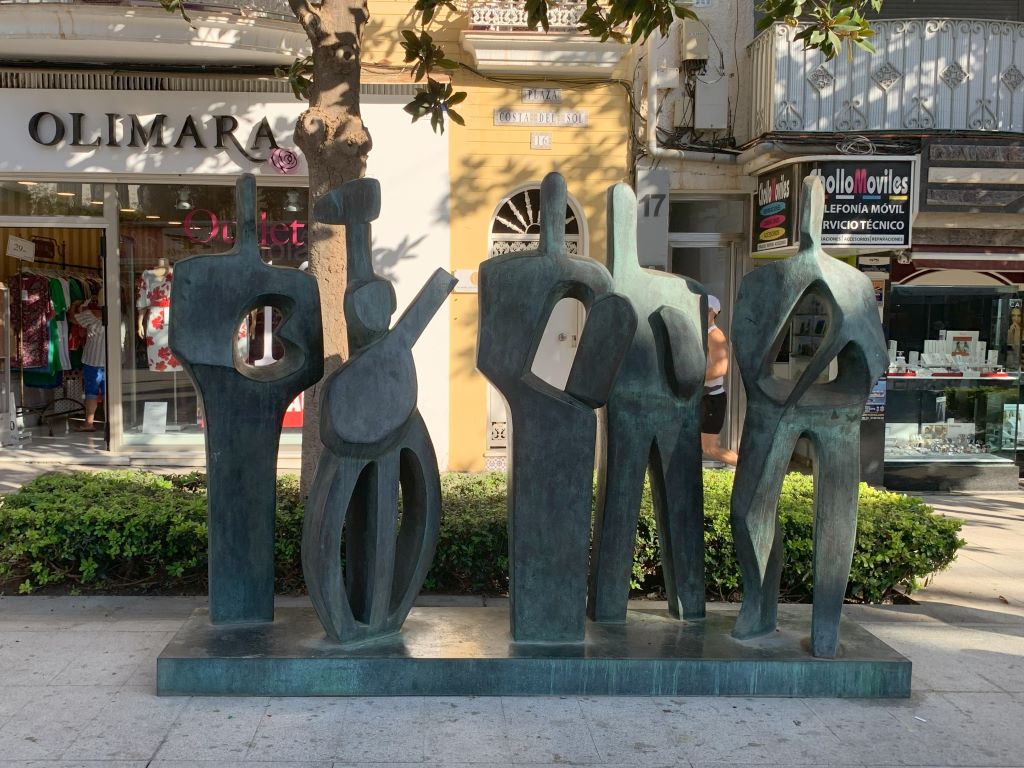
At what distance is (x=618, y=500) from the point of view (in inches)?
191

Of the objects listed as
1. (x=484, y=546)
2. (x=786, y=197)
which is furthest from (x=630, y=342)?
(x=786, y=197)

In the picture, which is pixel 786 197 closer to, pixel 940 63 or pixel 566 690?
pixel 940 63

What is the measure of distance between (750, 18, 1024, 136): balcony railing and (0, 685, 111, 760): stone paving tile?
28.7 feet

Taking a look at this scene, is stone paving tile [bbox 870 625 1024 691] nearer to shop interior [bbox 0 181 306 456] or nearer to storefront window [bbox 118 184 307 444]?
shop interior [bbox 0 181 306 456]

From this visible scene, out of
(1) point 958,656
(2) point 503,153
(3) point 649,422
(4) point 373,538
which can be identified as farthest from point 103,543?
(2) point 503,153

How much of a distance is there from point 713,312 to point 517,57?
13.6 feet

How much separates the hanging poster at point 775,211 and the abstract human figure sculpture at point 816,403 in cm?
620

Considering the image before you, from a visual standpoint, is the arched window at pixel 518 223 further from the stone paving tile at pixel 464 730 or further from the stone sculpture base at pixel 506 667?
the stone paving tile at pixel 464 730

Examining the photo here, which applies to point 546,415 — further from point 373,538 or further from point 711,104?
point 711,104

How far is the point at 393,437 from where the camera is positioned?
14.9ft

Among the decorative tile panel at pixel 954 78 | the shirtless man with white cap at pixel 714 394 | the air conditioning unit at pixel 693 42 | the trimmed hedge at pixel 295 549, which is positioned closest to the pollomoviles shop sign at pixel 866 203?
the decorative tile panel at pixel 954 78

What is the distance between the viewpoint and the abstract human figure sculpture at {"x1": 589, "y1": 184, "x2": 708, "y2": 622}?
477 cm

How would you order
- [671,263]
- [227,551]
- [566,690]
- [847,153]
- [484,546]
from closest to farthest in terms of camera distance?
[566,690], [227,551], [484,546], [847,153], [671,263]

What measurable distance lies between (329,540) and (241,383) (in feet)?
2.75
